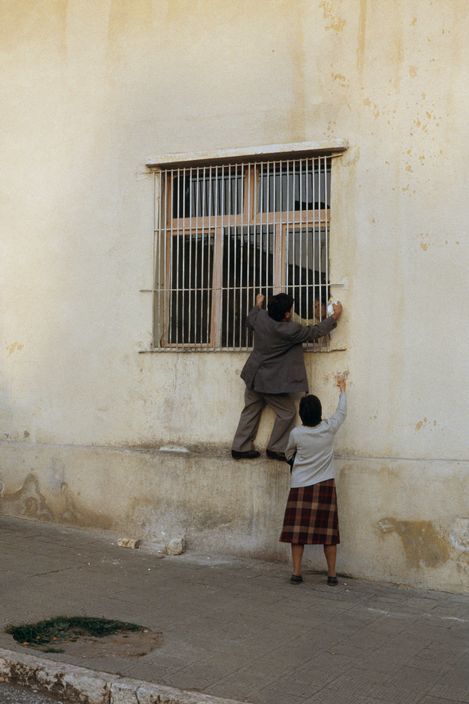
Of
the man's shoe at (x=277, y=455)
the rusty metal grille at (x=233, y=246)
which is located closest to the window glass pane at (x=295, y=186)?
the rusty metal grille at (x=233, y=246)

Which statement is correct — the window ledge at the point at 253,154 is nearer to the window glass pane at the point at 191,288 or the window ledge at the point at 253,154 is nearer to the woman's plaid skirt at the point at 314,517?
the window glass pane at the point at 191,288

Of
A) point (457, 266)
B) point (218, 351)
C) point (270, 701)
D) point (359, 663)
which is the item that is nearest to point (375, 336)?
point (457, 266)

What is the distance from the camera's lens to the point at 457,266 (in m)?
7.08

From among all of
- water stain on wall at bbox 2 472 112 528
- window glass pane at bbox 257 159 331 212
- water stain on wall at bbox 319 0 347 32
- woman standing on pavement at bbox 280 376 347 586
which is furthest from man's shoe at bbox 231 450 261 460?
water stain on wall at bbox 319 0 347 32

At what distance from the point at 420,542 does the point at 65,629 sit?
294cm

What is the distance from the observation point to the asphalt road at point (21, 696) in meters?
4.56

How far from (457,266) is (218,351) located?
7.32 feet

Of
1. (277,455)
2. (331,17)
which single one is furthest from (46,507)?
(331,17)

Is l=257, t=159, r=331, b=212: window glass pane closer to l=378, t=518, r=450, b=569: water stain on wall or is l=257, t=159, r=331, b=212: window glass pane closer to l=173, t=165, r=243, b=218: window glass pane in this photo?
l=173, t=165, r=243, b=218: window glass pane

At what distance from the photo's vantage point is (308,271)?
25.5ft

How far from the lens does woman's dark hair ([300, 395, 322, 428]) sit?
6.84 meters

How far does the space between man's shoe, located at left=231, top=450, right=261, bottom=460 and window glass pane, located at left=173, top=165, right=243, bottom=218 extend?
7.20 ft

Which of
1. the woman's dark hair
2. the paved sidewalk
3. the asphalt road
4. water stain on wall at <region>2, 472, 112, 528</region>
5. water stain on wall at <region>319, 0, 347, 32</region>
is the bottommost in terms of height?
the asphalt road

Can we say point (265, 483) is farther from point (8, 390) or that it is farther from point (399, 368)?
point (8, 390)
